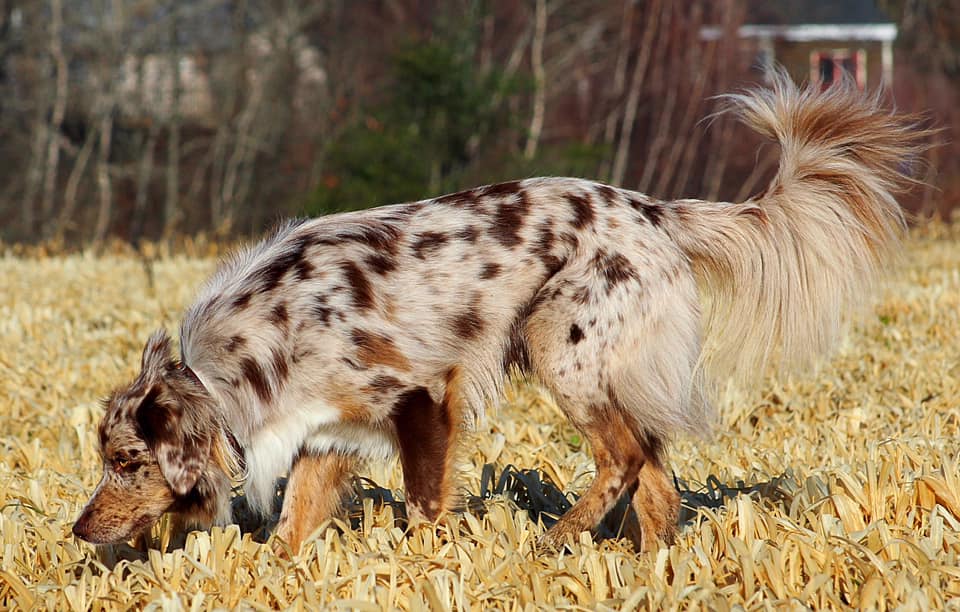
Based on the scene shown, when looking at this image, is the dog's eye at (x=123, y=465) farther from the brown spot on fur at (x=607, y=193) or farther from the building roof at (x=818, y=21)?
the building roof at (x=818, y=21)

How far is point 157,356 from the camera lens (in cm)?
374

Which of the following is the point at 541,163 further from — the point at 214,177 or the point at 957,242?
the point at 214,177

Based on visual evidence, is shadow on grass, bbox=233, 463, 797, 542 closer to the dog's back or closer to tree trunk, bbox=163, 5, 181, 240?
the dog's back

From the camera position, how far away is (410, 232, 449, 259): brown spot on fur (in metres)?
3.86

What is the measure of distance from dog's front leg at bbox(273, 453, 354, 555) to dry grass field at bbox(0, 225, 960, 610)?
148mm

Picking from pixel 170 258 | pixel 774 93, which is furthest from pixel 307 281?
pixel 170 258

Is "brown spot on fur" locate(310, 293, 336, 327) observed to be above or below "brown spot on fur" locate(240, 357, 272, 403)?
above

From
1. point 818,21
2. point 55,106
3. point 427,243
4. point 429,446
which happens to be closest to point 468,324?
point 427,243

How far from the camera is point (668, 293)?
381 centimetres

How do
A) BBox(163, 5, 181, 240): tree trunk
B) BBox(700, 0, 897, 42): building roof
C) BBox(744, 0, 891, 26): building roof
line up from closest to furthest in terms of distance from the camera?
BBox(163, 5, 181, 240): tree trunk → BBox(700, 0, 897, 42): building roof → BBox(744, 0, 891, 26): building roof

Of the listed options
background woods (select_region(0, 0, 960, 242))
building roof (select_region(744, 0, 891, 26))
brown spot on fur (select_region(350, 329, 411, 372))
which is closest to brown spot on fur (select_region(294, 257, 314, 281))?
brown spot on fur (select_region(350, 329, 411, 372))

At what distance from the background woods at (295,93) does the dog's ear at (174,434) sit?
14.7 m

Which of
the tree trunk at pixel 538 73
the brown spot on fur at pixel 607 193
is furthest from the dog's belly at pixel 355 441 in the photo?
the tree trunk at pixel 538 73

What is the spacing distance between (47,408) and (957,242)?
1151 centimetres
